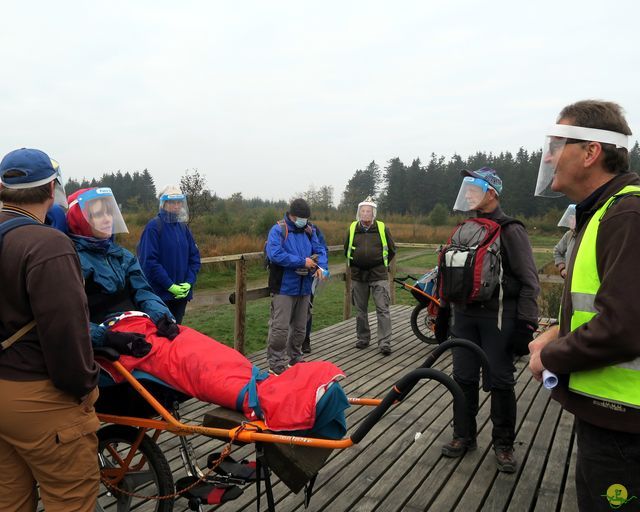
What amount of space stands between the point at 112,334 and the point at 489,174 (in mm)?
2559

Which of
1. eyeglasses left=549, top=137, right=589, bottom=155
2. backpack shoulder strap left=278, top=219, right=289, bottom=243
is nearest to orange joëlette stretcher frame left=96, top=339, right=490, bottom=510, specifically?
eyeglasses left=549, top=137, right=589, bottom=155

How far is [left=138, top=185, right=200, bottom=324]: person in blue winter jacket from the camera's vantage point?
4.28 m

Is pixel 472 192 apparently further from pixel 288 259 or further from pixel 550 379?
pixel 288 259

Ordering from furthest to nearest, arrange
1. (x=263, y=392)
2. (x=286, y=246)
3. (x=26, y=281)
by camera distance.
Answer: (x=286, y=246) → (x=263, y=392) → (x=26, y=281)

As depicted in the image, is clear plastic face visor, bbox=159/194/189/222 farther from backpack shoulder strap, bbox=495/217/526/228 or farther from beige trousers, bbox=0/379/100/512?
backpack shoulder strap, bbox=495/217/526/228

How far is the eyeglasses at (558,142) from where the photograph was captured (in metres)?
1.80

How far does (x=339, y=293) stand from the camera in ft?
42.1

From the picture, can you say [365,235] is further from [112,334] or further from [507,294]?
[112,334]

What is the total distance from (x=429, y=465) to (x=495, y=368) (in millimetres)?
804

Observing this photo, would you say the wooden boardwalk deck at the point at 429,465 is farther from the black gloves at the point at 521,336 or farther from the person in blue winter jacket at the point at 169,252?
the person in blue winter jacket at the point at 169,252

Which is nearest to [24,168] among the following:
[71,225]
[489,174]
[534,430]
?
[71,225]

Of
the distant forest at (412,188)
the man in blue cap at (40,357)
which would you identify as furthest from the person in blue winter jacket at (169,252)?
the distant forest at (412,188)

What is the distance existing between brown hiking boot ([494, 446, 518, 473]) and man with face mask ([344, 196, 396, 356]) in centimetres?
285

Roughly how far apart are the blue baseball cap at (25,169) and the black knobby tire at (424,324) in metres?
Answer: 5.37
